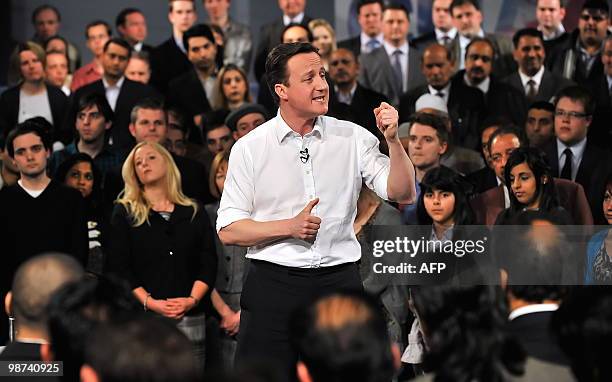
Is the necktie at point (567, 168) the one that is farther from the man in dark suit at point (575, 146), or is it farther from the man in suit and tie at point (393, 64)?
the man in suit and tie at point (393, 64)

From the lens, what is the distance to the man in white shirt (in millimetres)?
4445

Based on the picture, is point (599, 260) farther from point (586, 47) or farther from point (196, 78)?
point (196, 78)

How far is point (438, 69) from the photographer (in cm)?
796

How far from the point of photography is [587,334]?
2754 millimetres

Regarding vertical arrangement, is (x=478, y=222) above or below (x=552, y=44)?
below

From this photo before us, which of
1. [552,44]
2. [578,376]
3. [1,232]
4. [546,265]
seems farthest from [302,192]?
[552,44]

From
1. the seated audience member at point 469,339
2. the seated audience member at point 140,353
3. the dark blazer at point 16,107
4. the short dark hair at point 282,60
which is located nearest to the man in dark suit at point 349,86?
the dark blazer at point 16,107

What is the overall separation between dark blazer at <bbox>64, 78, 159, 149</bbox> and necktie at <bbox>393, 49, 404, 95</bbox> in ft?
6.05

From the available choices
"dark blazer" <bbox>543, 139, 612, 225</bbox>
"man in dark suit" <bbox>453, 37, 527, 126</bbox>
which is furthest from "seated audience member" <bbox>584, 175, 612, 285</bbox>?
"man in dark suit" <bbox>453, 37, 527, 126</bbox>

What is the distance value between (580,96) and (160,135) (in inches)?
101

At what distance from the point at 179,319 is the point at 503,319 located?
3.20 m

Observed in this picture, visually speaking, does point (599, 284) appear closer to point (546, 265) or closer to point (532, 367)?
point (546, 265)

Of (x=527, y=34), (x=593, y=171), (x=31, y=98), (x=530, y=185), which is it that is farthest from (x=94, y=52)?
(x=530, y=185)

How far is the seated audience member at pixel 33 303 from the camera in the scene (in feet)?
11.5
